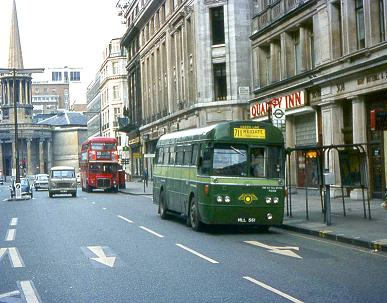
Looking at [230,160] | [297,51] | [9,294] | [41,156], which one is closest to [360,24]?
[297,51]

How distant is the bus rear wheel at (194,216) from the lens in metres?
19.2

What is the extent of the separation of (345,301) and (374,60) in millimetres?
17359

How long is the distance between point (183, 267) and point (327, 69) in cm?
1891

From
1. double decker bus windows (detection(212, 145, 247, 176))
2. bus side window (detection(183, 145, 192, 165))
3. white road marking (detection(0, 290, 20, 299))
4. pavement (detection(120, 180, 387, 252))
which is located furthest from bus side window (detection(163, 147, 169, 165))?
white road marking (detection(0, 290, 20, 299))

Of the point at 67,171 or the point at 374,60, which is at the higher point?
the point at 374,60

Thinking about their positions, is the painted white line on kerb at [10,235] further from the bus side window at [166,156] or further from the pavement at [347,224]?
the pavement at [347,224]

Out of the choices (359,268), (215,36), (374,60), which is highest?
(215,36)

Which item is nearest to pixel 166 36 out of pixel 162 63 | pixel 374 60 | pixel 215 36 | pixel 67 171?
pixel 162 63

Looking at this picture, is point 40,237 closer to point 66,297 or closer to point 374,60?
point 66,297

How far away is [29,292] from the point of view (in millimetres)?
9969

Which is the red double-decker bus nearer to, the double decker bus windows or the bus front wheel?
the bus front wheel

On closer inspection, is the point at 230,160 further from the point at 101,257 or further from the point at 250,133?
the point at 101,257

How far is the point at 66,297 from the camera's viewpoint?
31.2 feet

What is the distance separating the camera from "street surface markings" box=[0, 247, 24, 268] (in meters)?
13.1
